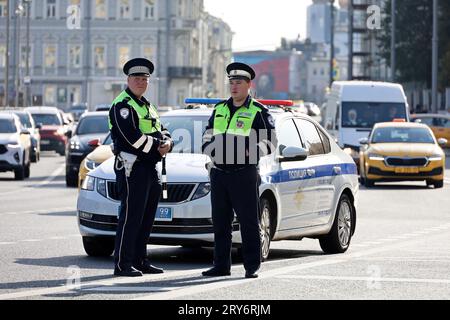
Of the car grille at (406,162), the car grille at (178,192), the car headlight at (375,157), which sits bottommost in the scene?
the car grille at (406,162)

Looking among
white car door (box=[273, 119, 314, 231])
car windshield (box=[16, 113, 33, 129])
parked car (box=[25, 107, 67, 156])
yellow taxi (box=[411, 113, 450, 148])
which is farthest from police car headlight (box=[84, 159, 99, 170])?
yellow taxi (box=[411, 113, 450, 148])

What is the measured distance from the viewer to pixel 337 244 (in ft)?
55.1

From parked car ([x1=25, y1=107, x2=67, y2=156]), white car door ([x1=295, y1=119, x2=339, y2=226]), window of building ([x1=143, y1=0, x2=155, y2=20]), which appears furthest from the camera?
window of building ([x1=143, y1=0, x2=155, y2=20])

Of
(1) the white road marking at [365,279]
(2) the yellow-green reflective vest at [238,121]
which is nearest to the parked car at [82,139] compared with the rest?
(2) the yellow-green reflective vest at [238,121]

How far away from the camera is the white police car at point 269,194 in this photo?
48.7 feet

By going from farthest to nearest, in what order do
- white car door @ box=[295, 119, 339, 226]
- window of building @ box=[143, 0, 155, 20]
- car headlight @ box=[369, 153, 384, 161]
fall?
window of building @ box=[143, 0, 155, 20] < car headlight @ box=[369, 153, 384, 161] < white car door @ box=[295, 119, 339, 226]

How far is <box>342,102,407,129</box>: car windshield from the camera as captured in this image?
134 feet

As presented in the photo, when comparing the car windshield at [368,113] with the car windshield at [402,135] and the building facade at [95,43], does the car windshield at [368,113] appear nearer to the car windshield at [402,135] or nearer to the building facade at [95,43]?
the car windshield at [402,135]

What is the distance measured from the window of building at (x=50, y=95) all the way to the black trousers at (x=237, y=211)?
114571 mm

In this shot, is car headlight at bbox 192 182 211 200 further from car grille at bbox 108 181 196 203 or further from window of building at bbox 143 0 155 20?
→ window of building at bbox 143 0 155 20

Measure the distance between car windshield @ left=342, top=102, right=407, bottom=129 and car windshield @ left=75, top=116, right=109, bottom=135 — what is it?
26.3 feet

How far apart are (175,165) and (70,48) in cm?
11334

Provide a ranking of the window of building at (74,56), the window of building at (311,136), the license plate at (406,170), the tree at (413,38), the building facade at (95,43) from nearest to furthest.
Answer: the window of building at (311,136) < the license plate at (406,170) < the tree at (413,38) < the building facade at (95,43) < the window of building at (74,56)

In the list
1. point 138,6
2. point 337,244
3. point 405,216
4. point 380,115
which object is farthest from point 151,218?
point 138,6
